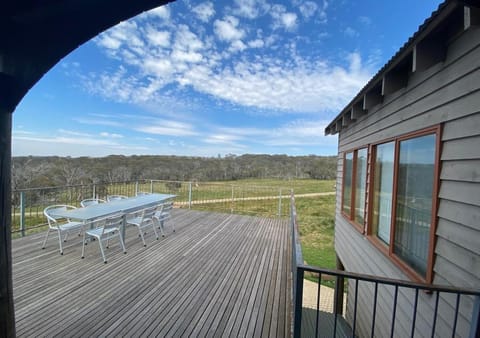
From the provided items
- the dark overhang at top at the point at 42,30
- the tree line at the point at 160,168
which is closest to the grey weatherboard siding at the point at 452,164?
the dark overhang at top at the point at 42,30

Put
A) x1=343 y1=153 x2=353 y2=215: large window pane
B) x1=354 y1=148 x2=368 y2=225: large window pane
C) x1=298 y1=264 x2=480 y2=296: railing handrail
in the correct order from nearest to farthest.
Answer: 1. x1=298 y1=264 x2=480 y2=296: railing handrail
2. x1=354 y1=148 x2=368 y2=225: large window pane
3. x1=343 y1=153 x2=353 y2=215: large window pane

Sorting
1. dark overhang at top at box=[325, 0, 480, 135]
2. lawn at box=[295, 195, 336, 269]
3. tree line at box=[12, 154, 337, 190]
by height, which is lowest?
lawn at box=[295, 195, 336, 269]

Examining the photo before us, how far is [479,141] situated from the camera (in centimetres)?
150

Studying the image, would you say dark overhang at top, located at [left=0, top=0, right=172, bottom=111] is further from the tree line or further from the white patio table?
the tree line

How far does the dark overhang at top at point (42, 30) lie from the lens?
0.93 meters

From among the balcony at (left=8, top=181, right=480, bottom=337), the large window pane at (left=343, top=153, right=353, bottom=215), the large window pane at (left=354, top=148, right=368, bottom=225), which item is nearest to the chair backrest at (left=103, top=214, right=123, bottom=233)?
the balcony at (left=8, top=181, right=480, bottom=337)

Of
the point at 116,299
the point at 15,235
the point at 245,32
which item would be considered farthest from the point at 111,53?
the point at 116,299

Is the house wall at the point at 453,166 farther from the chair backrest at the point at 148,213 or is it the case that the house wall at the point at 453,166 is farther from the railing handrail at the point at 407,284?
the chair backrest at the point at 148,213

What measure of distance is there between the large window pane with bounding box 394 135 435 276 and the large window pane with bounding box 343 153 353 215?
6.72 ft

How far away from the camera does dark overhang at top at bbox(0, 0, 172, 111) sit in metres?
0.93

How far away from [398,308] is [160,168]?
10.4 metres

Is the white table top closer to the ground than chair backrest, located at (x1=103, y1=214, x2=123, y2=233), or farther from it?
farther from it

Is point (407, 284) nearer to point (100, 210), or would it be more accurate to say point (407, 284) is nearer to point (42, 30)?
point (42, 30)

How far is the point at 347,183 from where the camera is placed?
4.89m
